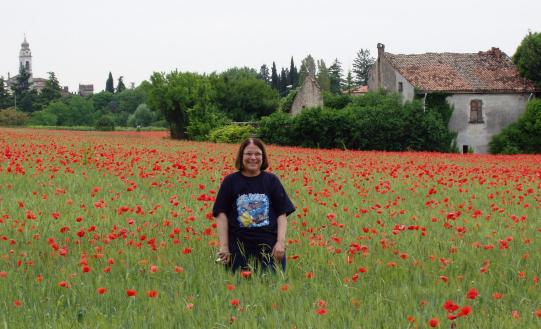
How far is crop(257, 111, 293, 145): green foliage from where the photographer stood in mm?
42219

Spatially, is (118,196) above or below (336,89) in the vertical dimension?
below

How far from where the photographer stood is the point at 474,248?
6.91 meters

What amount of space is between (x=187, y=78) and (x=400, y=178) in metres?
42.2

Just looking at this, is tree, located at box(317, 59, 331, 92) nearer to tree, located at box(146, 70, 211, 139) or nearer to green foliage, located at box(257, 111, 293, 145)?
tree, located at box(146, 70, 211, 139)

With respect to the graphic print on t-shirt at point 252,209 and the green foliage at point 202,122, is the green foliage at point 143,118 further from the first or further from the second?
the graphic print on t-shirt at point 252,209

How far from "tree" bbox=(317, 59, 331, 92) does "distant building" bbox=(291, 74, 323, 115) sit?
122 ft

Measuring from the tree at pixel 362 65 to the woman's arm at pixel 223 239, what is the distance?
11972 cm

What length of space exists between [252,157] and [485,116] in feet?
133

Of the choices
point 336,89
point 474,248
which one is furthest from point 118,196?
point 336,89

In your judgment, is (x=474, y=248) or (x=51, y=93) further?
(x=51, y=93)

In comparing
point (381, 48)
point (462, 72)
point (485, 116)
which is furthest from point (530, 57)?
point (381, 48)

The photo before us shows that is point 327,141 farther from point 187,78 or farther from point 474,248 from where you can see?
point 474,248

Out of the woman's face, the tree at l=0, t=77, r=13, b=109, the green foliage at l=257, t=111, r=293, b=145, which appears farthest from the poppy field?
the tree at l=0, t=77, r=13, b=109

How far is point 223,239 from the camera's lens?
570cm
